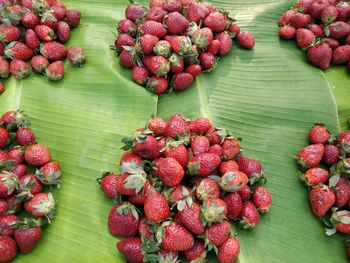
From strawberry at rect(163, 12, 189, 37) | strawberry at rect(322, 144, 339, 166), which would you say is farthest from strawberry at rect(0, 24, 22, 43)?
strawberry at rect(322, 144, 339, 166)

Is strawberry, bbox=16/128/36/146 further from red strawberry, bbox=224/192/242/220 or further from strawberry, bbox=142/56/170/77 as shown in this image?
red strawberry, bbox=224/192/242/220

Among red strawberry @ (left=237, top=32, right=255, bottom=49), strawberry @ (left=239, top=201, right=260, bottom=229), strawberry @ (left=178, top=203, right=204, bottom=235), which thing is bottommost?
strawberry @ (left=239, top=201, right=260, bottom=229)

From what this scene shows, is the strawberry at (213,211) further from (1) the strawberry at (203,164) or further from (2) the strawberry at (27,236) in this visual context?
(2) the strawberry at (27,236)

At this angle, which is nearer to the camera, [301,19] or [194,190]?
[194,190]

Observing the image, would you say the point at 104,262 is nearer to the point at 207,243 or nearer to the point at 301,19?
the point at 207,243

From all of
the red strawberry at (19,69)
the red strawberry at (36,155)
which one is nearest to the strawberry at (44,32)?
the red strawberry at (19,69)

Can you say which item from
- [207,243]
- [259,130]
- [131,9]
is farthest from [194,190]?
[131,9]

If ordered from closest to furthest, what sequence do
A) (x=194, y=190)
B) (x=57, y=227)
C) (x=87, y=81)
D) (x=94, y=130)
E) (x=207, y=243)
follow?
(x=207, y=243) → (x=194, y=190) → (x=57, y=227) → (x=94, y=130) → (x=87, y=81)
